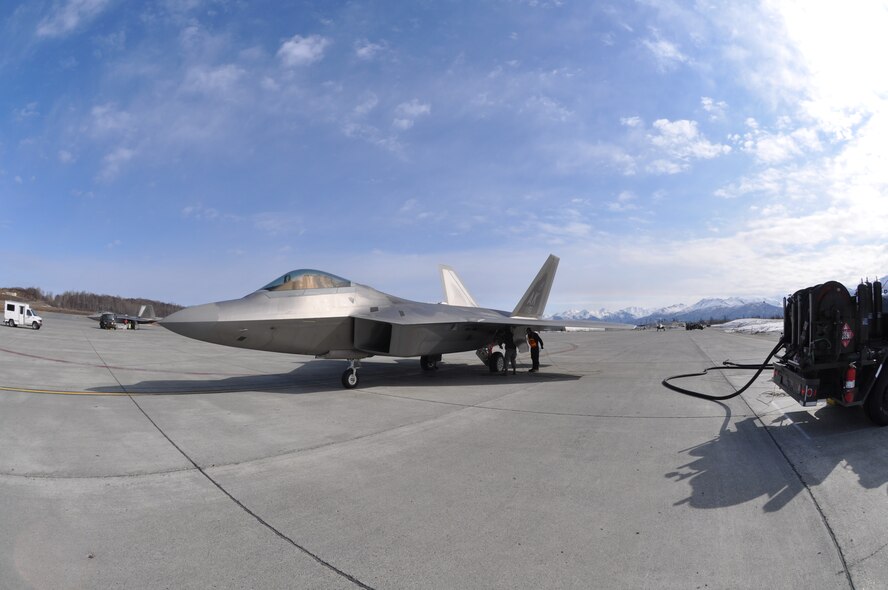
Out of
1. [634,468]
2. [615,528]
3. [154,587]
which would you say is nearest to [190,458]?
[154,587]

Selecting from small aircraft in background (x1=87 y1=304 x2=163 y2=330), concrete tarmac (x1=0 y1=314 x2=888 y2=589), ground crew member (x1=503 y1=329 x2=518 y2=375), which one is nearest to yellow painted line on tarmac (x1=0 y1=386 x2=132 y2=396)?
concrete tarmac (x1=0 y1=314 x2=888 y2=589)

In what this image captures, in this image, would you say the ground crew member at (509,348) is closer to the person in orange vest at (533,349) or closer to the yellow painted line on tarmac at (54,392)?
the person in orange vest at (533,349)

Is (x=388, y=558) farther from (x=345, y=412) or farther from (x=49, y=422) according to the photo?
(x=49, y=422)

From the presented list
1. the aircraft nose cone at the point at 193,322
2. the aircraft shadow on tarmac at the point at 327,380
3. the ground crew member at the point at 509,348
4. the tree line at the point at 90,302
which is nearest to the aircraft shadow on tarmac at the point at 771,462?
the aircraft shadow on tarmac at the point at 327,380

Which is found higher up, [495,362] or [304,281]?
[304,281]

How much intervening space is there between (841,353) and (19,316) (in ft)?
136

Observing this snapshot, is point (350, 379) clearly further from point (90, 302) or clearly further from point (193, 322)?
point (90, 302)

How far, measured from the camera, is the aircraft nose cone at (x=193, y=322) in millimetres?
7859

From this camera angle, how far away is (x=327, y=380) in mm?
10828

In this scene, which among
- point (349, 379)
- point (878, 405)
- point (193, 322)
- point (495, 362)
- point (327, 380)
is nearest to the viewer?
point (878, 405)

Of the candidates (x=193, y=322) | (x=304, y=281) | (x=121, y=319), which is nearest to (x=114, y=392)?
(x=193, y=322)

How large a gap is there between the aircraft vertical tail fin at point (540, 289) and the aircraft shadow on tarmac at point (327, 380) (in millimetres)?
2986

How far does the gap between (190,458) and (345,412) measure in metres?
2.65

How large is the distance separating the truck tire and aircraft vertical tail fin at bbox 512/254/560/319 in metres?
11.3
